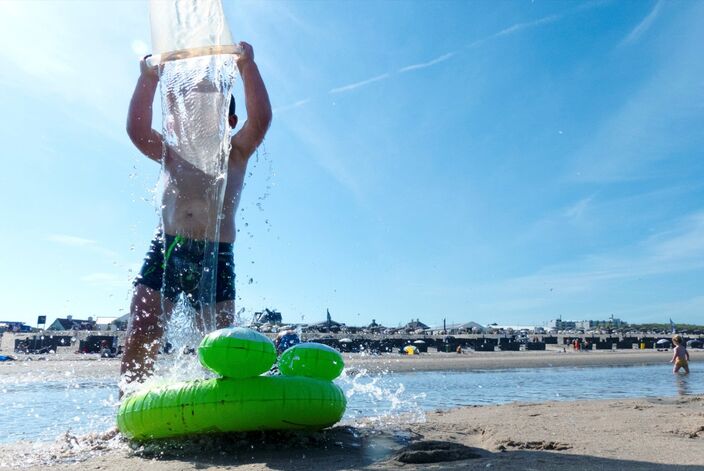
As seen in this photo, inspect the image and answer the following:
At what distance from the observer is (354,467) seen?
11.0ft

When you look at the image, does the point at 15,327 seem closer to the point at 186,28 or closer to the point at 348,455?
the point at 186,28

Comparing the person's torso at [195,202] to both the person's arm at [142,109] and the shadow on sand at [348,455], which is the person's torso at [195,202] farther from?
the shadow on sand at [348,455]

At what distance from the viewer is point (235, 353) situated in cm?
383

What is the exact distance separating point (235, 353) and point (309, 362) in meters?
0.97

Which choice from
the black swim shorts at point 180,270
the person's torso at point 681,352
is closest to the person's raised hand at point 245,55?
the black swim shorts at point 180,270

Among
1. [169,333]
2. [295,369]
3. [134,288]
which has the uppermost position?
[134,288]

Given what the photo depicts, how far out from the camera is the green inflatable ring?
3779mm

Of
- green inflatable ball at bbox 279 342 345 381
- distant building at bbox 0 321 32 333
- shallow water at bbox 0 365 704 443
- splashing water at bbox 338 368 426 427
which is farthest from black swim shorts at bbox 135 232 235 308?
distant building at bbox 0 321 32 333

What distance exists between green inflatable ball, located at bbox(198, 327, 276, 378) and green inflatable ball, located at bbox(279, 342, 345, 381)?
72 centimetres

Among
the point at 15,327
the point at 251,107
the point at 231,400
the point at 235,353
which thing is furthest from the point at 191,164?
the point at 15,327

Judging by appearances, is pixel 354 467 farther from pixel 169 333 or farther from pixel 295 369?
pixel 169 333

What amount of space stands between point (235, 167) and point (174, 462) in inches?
99.9

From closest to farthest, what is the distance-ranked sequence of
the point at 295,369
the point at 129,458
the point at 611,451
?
the point at 611,451, the point at 129,458, the point at 295,369

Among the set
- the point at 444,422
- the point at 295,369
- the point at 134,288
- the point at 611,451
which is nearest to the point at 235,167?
the point at 134,288
